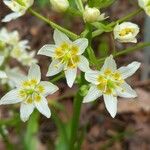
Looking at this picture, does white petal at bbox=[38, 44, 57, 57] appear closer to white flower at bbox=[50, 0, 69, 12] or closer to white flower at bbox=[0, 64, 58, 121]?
white flower at bbox=[0, 64, 58, 121]

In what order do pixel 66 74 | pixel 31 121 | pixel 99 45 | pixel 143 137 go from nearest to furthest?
pixel 66 74
pixel 31 121
pixel 143 137
pixel 99 45

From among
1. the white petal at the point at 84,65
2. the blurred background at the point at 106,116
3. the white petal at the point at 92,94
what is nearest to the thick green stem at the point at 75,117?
the white petal at the point at 92,94

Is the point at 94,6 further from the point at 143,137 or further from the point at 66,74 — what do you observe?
the point at 143,137

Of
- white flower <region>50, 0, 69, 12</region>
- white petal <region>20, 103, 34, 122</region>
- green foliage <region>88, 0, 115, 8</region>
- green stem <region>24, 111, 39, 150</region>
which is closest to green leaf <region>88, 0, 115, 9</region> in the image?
green foliage <region>88, 0, 115, 8</region>

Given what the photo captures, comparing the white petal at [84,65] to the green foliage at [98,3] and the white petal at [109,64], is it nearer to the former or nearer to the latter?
the white petal at [109,64]

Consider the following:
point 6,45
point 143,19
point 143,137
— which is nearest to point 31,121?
point 6,45

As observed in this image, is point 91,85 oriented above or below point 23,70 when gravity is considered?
above
